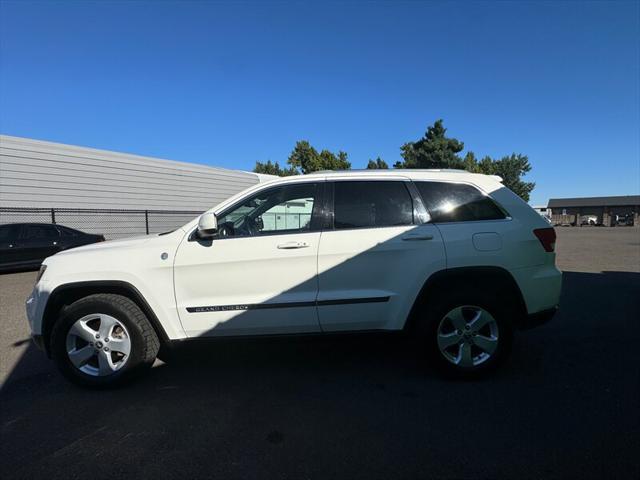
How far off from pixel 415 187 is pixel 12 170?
1601cm

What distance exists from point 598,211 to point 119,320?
86355 millimetres

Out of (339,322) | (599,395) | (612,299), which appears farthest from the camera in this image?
(612,299)

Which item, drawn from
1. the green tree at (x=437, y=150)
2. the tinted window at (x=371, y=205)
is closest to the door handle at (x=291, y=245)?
the tinted window at (x=371, y=205)

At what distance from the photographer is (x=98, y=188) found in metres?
16.6

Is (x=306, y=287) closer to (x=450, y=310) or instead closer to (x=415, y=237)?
(x=415, y=237)

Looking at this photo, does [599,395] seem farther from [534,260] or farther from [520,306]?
[534,260]

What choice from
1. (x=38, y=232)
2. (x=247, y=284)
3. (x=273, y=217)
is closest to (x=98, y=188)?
(x=38, y=232)

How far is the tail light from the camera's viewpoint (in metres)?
3.43

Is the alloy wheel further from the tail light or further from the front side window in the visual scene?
the front side window

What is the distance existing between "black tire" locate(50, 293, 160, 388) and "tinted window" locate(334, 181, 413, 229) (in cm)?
194

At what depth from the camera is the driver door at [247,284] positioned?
10.8ft

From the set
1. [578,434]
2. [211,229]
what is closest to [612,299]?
[578,434]

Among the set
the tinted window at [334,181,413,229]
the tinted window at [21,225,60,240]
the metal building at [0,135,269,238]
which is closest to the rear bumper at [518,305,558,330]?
the tinted window at [334,181,413,229]

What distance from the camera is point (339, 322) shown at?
3359 millimetres
